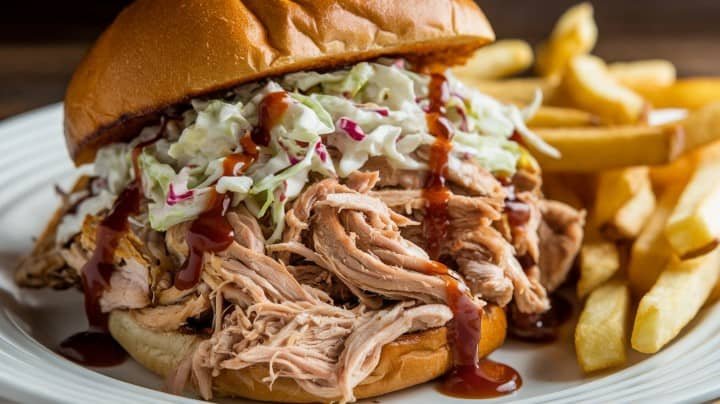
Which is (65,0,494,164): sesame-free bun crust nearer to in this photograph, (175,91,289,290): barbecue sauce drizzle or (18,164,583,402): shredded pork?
(175,91,289,290): barbecue sauce drizzle

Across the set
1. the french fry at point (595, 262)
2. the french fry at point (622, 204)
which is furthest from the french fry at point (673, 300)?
the french fry at point (622, 204)

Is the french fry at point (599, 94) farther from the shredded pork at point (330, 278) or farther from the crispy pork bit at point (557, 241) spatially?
the shredded pork at point (330, 278)

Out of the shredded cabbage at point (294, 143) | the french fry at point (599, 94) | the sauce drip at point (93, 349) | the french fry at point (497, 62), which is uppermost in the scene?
the shredded cabbage at point (294, 143)

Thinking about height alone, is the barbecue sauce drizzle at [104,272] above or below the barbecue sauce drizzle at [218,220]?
below

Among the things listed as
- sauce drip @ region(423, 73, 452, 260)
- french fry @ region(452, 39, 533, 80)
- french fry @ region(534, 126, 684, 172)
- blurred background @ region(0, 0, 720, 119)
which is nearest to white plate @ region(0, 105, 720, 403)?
sauce drip @ region(423, 73, 452, 260)

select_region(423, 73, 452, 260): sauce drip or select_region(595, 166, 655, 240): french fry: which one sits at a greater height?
select_region(423, 73, 452, 260): sauce drip

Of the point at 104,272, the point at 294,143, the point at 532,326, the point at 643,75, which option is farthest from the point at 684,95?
the point at 104,272

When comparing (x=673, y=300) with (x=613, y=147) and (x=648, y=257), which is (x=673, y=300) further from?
(x=613, y=147)
